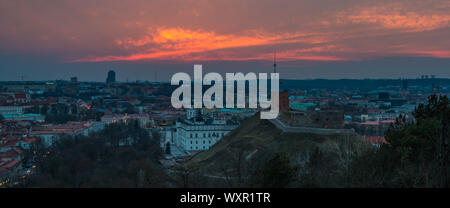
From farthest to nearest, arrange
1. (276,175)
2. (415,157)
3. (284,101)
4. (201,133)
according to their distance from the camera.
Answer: (201,133) < (284,101) < (415,157) < (276,175)

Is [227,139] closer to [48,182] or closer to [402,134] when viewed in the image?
[48,182]

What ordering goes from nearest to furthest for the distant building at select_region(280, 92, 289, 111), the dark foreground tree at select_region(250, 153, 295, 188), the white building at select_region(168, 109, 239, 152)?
the dark foreground tree at select_region(250, 153, 295, 188), the distant building at select_region(280, 92, 289, 111), the white building at select_region(168, 109, 239, 152)

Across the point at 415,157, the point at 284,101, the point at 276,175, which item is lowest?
the point at 276,175

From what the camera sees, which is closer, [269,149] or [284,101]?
[269,149]

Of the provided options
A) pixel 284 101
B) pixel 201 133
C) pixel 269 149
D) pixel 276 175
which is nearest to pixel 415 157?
pixel 276 175

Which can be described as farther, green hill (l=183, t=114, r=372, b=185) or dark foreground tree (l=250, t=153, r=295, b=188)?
green hill (l=183, t=114, r=372, b=185)

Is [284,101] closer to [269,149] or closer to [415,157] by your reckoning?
[269,149]

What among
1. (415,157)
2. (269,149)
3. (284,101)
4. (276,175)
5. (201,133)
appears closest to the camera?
(276,175)

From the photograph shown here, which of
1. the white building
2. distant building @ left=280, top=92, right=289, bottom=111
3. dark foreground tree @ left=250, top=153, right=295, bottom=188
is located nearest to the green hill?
distant building @ left=280, top=92, right=289, bottom=111

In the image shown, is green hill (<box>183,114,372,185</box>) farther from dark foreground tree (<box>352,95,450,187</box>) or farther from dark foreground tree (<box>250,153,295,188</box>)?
dark foreground tree (<box>250,153,295,188</box>)

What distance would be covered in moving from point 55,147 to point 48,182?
738 inches

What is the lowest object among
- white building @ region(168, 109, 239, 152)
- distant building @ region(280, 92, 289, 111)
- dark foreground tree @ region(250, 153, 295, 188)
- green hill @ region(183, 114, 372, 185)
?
white building @ region(168, 109, 239, 152)

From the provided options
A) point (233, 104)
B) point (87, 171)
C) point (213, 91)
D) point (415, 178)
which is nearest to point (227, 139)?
point (87, 171)

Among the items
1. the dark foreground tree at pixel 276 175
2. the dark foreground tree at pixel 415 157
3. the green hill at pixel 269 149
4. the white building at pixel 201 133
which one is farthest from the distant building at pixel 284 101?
the dark foreground tree at pixel 276 175
